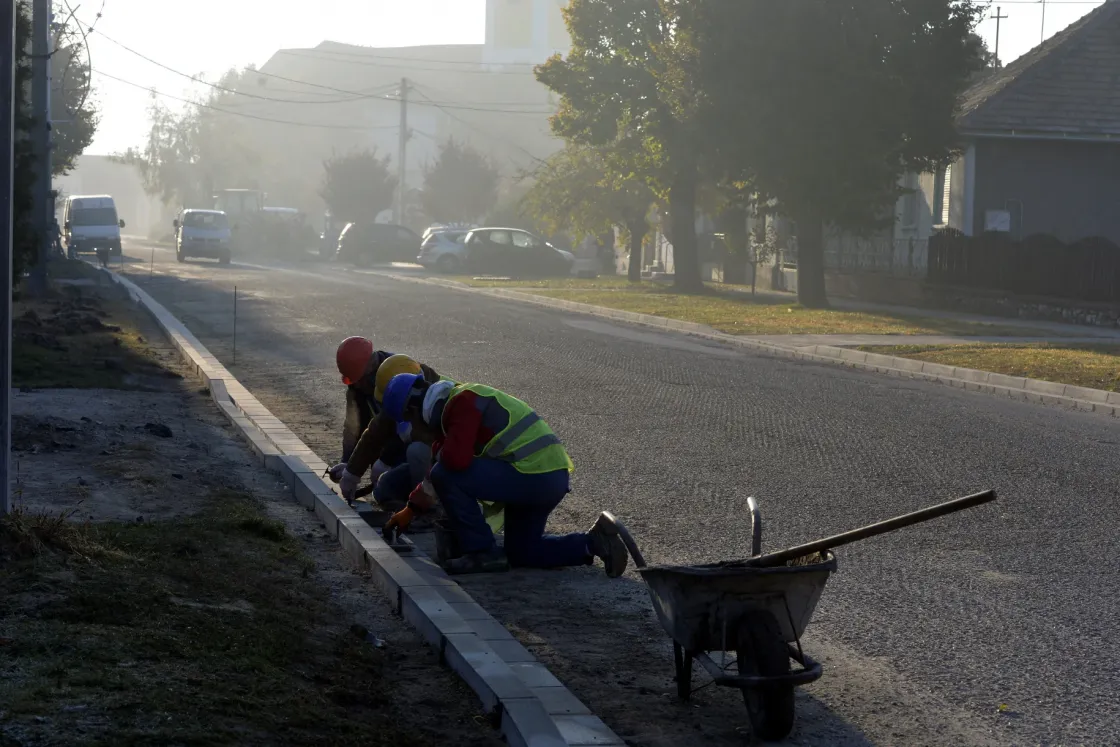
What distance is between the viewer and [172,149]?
111 meters

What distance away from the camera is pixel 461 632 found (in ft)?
18.7

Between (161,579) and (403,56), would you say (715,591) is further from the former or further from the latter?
(403,56)

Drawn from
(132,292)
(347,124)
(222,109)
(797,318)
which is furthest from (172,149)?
(797,318)

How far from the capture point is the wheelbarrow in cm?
465

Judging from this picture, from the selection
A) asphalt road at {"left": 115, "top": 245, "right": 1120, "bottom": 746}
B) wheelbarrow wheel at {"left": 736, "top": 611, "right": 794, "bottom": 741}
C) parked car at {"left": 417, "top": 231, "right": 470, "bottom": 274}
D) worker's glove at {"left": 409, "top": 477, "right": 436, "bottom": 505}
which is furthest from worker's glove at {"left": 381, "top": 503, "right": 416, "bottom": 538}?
parked car at {"left": 417, "top": 231, "right": 470, "bottom": 274}

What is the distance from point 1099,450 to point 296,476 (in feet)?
21.5

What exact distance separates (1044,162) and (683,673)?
104 ft

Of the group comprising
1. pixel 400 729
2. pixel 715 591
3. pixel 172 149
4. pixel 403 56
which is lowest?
pixel 400 729

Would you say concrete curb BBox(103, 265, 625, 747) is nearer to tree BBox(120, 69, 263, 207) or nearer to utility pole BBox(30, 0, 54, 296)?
utility pole BBox(30, 0, 54, 296)

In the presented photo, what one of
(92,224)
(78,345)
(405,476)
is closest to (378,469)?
(405,476)

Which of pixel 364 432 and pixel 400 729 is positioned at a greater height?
pixel 364 432

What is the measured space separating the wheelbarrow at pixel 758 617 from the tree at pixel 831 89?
2559cm

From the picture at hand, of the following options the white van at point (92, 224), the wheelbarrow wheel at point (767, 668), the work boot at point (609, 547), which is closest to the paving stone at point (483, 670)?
the wheelbarrow wheel at point (767, 668)

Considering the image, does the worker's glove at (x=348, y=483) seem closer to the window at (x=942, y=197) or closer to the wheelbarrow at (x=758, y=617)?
the wheelbarrow at (x=758, y=617)
